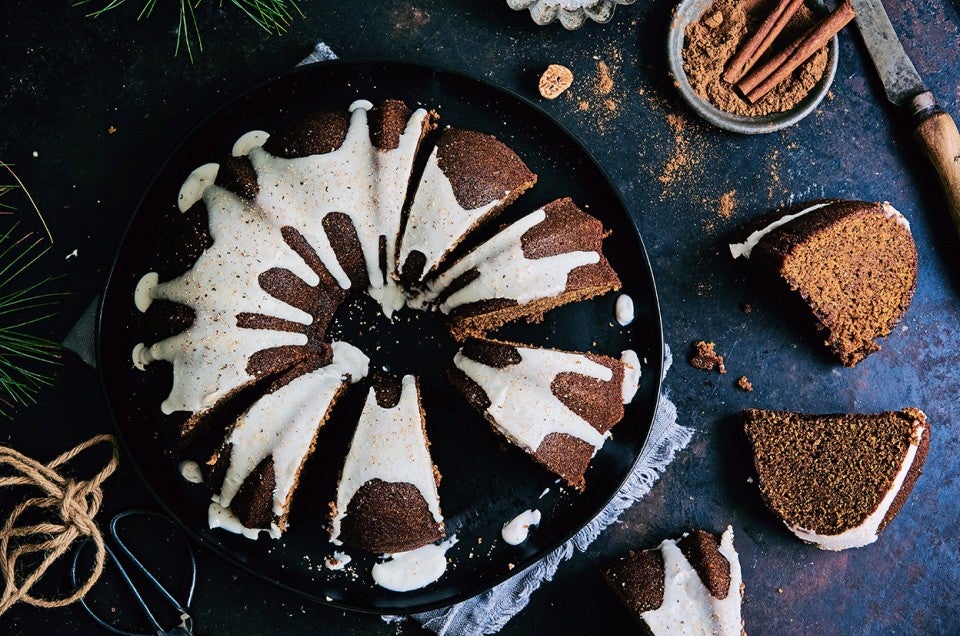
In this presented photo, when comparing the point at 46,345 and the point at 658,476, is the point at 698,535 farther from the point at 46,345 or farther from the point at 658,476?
the point at 46,345

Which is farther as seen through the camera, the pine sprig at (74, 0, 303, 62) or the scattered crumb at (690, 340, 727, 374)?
the scattered crumb at (690, 340, 727, 374)

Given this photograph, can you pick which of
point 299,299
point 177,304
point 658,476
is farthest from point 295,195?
point 658,476

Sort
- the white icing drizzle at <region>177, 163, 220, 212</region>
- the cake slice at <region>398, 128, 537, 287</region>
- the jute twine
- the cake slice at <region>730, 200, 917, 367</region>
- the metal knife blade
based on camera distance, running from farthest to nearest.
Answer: the metal knife blade → the cake slice at <region>730, 200, 917, 367</region> → the white icing drizzle at <region>177, 163, 220, 212</region> → the cake slice at <region>398, 128, 537, 287</region> → the jute twine

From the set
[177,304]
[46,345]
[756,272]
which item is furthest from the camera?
[756,272]

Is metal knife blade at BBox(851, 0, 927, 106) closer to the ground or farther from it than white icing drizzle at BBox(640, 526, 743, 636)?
farther from it

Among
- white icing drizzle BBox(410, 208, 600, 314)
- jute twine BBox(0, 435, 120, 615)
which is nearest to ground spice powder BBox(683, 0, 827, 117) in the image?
white icing drizzle BBox(410, 208, 600, 314)

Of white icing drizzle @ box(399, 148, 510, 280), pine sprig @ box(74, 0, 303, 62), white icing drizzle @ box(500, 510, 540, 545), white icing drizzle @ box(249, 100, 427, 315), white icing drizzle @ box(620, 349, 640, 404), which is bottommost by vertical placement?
white icing drizzle @ box(500, 510, 540, 545)

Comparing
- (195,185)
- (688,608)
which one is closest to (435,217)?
(195,185)

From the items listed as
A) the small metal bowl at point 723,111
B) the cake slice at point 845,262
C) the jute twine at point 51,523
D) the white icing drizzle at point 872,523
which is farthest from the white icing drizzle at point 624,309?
the jute twine at point 51,523

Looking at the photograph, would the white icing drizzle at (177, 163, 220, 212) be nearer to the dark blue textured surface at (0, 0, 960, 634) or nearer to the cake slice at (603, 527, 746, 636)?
the dark blue textured surface at (0, 0, 960, 634)
